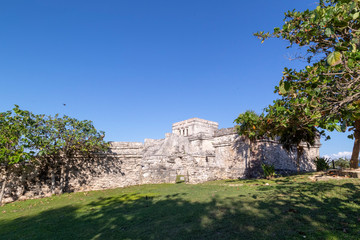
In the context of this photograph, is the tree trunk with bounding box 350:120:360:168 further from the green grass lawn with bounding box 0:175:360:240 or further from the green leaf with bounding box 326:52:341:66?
the green leaf with bounding box 326:52:341:66

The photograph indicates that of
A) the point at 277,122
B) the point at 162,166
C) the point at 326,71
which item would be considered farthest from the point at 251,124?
the point at 162,166

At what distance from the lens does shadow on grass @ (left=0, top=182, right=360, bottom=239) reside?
4121 mm

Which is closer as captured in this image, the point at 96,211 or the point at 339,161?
the point at 96,211

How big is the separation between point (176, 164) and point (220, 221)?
13.5 metres

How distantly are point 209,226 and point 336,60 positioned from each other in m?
4.02

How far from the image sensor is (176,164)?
1833 cm

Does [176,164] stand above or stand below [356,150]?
below

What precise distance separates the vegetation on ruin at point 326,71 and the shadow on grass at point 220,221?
6.55 ft

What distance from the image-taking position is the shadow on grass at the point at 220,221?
162 inches

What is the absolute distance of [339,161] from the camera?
84.5 feet

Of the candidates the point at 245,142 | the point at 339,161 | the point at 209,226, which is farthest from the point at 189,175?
the point at 339,161

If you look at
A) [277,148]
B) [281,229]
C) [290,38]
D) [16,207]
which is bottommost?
[16,207]

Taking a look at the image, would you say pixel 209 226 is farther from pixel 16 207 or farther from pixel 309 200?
pixel 16 207

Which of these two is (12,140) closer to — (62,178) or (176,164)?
(62,178)
